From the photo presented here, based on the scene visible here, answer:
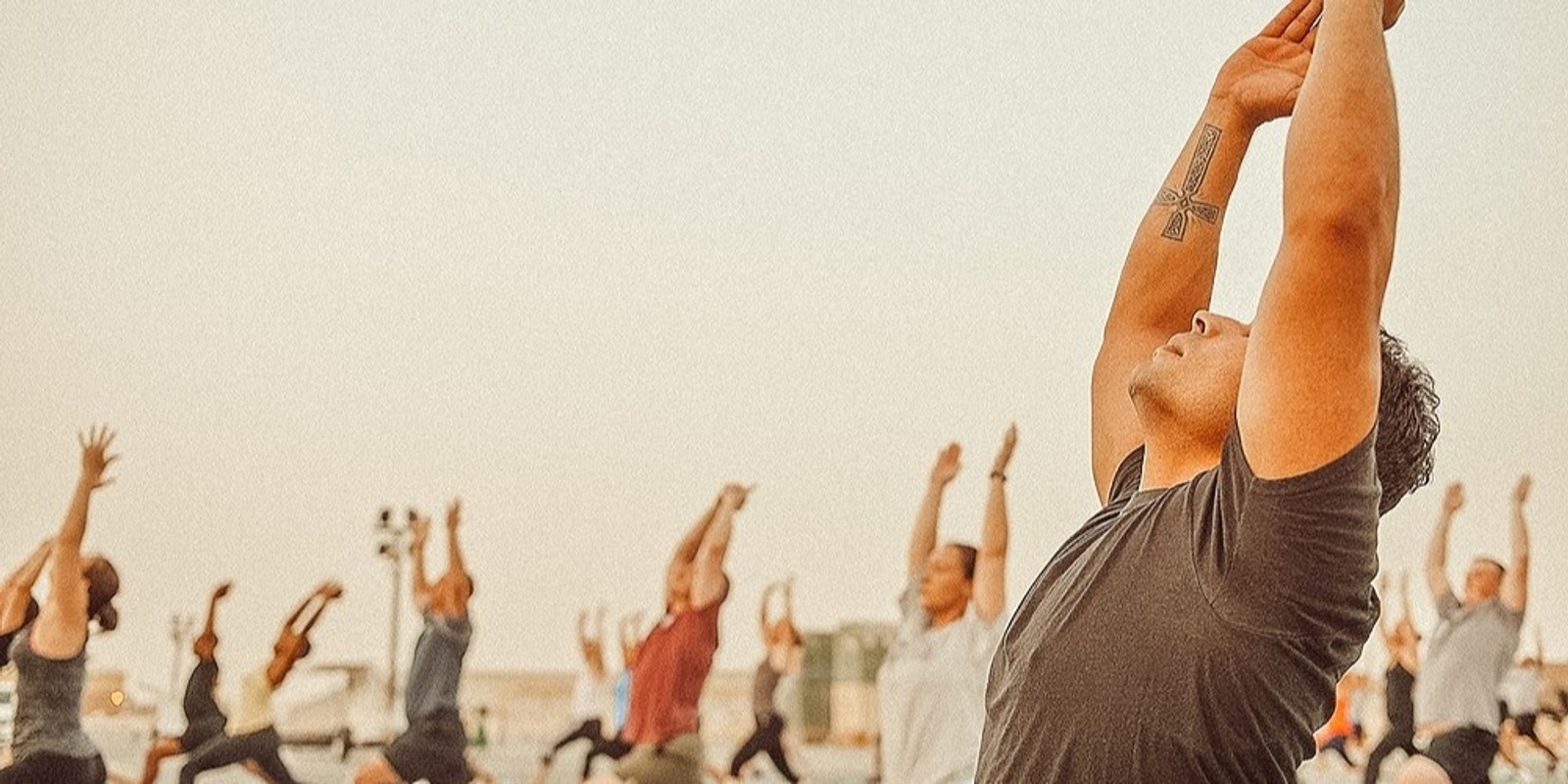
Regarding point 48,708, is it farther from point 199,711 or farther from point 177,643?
point 177,643

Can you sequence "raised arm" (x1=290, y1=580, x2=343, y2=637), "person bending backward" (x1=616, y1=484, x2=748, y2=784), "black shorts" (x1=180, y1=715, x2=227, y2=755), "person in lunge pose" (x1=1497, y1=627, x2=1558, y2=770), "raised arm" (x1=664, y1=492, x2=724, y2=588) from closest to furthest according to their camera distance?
"person bending backward" (x1=616, y1=484, x2=748, y2=784)
"raised arm" (x1=664, y1=492, x2=724, y2=588)
"black shorts" (x1=180, y1=715, x2=227, y2=755)
"raised arm" (x1=290, y1=580, x2=343, y2=637)
"person in lunge pose" (x1=1497, y1=627, x2=1558, y2=770)

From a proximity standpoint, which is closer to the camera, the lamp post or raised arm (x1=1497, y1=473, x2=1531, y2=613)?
raised arm (x1=1497, y1=473, x2=1531, y2=613)

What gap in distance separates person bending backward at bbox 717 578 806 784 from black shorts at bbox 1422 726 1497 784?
2474 millimetres

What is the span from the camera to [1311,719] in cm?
107

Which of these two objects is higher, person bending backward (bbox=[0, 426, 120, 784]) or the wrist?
the wrist

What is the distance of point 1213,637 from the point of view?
1.01 metres

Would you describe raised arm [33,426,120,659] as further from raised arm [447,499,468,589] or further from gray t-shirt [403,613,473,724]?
raised arm [447,499,468,589]

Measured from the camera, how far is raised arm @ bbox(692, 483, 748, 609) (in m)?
5.55

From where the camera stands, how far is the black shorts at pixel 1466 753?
5.37 metres

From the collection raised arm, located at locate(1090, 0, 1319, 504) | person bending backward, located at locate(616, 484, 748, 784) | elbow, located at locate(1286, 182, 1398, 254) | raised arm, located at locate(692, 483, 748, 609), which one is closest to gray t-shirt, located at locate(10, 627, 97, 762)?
person bending backward, located at locate(616, 484, 748, 784)

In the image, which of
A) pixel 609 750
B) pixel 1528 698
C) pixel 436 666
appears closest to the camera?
pixel 436 666

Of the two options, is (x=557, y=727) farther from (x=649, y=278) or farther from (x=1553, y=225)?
(x=1553, y=225)

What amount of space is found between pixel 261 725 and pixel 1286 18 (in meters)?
5.27

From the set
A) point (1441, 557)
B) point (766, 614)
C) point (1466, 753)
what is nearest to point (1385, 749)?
point (1466, 753)
